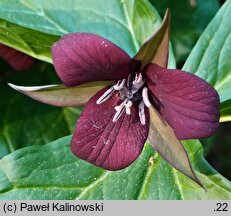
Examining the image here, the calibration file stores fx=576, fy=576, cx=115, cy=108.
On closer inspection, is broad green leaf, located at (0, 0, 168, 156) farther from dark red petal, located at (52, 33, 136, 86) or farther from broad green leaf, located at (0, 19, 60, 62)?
dark red petal, located at (52, 33, 136, 86)

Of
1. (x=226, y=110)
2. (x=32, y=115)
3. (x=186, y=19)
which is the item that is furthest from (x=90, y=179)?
(x=186, y=19)

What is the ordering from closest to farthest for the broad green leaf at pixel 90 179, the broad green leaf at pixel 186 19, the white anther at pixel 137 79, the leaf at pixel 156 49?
the leaf at pixel 156 49 → the white anther at pixel 137 79 → the broad green leaf at pixel 90 179 → the broad green leaf at pixel 186 19

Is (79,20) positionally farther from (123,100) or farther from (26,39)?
(123,100)

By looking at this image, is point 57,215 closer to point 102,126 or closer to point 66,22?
point 102,126

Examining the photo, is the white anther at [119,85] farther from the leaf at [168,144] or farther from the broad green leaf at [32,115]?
the broad green leaf at [32,115]

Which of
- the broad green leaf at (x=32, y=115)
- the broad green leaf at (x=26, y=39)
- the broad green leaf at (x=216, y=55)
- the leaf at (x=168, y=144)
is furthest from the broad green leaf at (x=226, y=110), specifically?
the broad green leaf at (x=32, y=115)

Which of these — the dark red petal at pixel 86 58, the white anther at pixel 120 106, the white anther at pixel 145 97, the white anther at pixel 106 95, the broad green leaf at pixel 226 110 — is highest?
the dark red petal at pixel 86 58

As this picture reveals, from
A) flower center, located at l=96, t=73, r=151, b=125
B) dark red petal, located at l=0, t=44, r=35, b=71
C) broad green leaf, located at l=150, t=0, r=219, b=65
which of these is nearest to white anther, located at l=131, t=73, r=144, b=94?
flower center, located at l=96, t=73, r=151, b=125
